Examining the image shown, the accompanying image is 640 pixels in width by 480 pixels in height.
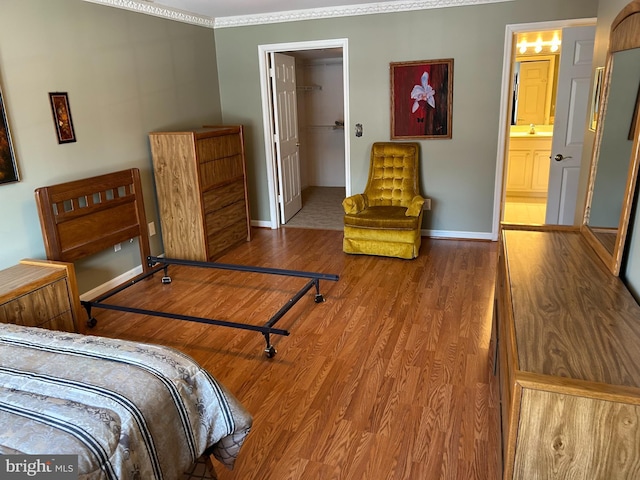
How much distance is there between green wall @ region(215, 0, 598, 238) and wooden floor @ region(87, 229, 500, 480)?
735 millimetres

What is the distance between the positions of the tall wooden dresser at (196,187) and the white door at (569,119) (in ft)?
10.2

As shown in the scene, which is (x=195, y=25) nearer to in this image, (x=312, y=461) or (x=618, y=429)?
(x=312, y=461)

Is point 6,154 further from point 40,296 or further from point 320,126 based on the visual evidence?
point 320,126

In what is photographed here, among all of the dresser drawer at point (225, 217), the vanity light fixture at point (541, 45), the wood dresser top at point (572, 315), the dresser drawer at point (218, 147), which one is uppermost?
the vanity light fixture at point (541, 45)

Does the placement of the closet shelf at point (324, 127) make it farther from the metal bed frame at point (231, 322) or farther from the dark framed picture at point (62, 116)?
the dark framed picture at point (62, 116)

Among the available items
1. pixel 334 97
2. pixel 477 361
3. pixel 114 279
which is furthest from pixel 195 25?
pixel 477 361

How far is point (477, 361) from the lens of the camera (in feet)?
8.90

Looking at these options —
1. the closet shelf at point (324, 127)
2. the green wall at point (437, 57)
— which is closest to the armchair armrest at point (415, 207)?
the green wall at point (437, 57)

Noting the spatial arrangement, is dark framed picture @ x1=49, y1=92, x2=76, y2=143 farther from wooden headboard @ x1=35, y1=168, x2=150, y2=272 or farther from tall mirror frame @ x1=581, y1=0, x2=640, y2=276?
tall mirror frame @ x1=581, y1=0, x2=640, y2=276

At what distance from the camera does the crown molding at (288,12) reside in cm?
419

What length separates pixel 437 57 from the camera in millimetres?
4656

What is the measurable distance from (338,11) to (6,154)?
11.1 feet

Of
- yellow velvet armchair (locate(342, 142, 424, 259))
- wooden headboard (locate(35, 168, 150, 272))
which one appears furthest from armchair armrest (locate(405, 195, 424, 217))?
wooden headboard (locate(35, 168, 150, 272))

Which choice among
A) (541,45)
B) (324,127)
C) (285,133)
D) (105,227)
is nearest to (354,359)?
(105,227)
